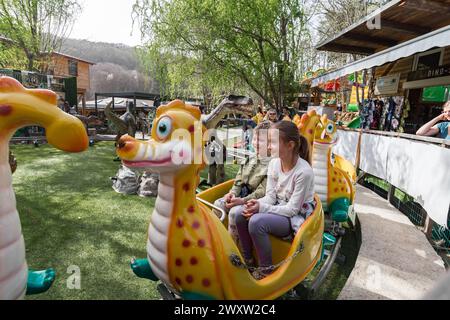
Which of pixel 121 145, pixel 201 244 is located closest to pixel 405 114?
pixel 201 244

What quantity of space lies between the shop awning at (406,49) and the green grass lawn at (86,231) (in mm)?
3023

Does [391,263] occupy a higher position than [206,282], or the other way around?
[206,282]

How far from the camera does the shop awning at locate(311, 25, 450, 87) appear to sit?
373 centimetres

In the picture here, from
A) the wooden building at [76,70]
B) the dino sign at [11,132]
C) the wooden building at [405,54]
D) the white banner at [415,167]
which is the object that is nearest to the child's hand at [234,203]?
the dino sign at [11,132]

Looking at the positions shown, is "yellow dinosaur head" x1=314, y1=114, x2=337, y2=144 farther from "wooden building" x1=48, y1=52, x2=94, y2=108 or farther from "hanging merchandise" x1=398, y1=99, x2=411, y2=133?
"wooden building" x1=48, y1=52, x2=94, y2=108

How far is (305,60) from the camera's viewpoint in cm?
859

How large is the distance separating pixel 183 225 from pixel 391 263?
7.25 feet

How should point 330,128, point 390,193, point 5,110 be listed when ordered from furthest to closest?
point 390,193
point 330,128
point 5,110

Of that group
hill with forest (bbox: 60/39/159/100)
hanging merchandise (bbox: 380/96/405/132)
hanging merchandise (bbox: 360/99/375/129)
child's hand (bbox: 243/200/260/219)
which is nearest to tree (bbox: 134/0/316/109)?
hanging merchandise (bbox: 360/99/375/129)

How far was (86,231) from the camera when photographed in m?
3.53

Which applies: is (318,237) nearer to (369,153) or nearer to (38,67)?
(369,153)

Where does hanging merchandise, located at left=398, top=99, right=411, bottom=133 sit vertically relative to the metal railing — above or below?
above

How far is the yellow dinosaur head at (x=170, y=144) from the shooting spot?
5.01 feet

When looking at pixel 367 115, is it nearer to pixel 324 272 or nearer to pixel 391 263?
pixel 391 263
